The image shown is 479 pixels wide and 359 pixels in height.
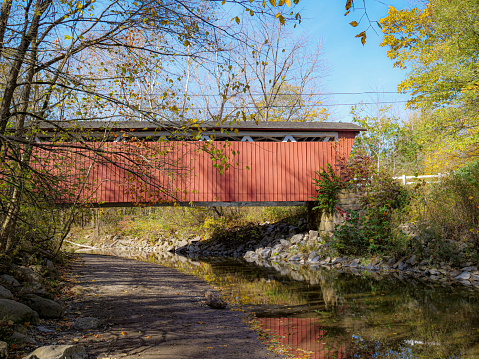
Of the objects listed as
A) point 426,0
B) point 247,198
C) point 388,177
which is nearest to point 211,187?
point 247,198

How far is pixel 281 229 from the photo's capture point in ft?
41.4

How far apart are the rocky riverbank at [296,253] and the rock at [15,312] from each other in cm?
665

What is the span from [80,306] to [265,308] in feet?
7.68

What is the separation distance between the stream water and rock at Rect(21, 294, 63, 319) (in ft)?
7.23

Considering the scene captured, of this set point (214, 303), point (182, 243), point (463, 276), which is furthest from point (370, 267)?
point (182, 243)

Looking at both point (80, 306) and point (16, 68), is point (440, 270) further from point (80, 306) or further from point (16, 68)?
point (16, 68)

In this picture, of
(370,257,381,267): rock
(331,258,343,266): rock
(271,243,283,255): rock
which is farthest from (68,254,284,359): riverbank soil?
(271,243,283,255): rock

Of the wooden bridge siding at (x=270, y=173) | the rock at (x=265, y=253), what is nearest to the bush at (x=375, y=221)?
the wooden bridge siding at (x=270, y=173)

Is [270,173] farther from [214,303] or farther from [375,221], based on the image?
[214,303]

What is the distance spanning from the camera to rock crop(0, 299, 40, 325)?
3.05 m

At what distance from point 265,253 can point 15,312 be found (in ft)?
28.0

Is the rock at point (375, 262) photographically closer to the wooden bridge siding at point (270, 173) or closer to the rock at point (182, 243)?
the wooden bridge siding at point (270, 173)

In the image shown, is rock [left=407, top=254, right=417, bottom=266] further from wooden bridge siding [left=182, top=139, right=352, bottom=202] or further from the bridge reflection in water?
the bridge reflection in water

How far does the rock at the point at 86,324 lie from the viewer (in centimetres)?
346
